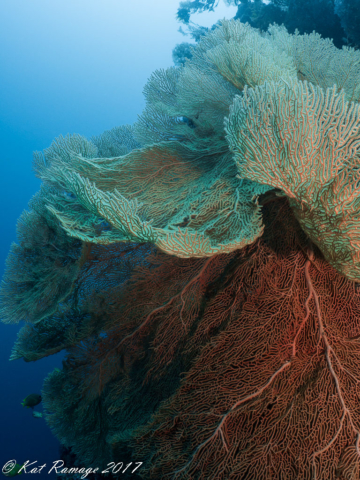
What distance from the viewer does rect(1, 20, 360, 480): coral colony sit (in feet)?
4.99

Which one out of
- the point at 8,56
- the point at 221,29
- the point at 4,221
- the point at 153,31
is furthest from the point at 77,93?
the point at 221,29

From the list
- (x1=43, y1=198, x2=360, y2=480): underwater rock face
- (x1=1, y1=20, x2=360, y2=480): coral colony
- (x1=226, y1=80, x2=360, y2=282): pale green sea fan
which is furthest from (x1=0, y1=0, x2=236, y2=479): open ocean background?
(x1=226, y1=80, x2=360, y2=282): pale green sea fan

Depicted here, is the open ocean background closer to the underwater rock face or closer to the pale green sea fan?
the underwater rock face

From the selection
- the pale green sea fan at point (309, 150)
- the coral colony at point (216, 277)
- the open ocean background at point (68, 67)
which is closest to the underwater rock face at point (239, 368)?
the coral colony at point (216, 277)

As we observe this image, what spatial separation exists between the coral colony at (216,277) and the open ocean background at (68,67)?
38.0 metres

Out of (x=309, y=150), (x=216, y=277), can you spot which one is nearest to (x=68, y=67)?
(x=216, y=277)

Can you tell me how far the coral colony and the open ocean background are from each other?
38.0m

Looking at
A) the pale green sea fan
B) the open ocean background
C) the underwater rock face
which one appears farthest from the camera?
the open ocean background

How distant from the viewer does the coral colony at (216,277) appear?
152cm

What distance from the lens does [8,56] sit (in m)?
73.3

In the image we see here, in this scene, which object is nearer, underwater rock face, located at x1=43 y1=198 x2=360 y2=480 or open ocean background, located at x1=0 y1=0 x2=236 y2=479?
underwater rock face, located at x1=43 y1=198 x2=360 y2=480

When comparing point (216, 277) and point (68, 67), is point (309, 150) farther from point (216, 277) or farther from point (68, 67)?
point (68, 67)

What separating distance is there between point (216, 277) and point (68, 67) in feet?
336

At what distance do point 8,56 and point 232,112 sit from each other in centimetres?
9939
